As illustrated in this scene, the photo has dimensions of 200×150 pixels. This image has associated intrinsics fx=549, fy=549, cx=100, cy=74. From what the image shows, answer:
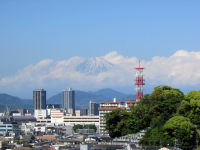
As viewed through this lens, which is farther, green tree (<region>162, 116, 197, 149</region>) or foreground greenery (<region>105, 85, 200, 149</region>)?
foreground greenery (<region>105, 85, 200, 149</region>)

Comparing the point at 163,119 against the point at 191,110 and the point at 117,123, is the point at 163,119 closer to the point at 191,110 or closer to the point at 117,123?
the point at 191,110

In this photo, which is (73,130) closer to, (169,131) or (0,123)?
(0,123)

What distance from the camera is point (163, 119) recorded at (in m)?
80.2

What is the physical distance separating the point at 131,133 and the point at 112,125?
5.37 metres

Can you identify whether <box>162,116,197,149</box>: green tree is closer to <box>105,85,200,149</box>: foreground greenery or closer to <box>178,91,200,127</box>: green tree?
<box>105,85,200,149</box>: foreground greenery

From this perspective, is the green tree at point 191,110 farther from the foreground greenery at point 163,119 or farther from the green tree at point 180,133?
the green tree at point 180,133

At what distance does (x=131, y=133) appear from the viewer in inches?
3314

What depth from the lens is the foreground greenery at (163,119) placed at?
2771 inches

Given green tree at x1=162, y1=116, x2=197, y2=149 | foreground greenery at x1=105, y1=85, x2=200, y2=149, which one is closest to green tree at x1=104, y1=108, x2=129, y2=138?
foreground greenery at x1=105, y1=85, x2=200, y2=149

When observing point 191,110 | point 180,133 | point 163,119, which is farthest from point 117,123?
point 180,133

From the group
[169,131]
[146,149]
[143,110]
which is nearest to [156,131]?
[169,131]

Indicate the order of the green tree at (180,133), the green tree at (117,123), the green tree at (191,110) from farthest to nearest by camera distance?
the green tree at (117,123)
the green tree at (191,110)
the green tree at (180,133)

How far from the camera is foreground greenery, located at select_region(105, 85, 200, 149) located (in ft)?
231

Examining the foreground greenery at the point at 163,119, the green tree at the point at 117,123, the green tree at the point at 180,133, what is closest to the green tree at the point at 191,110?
the foreground greenery at the point at 163,119
